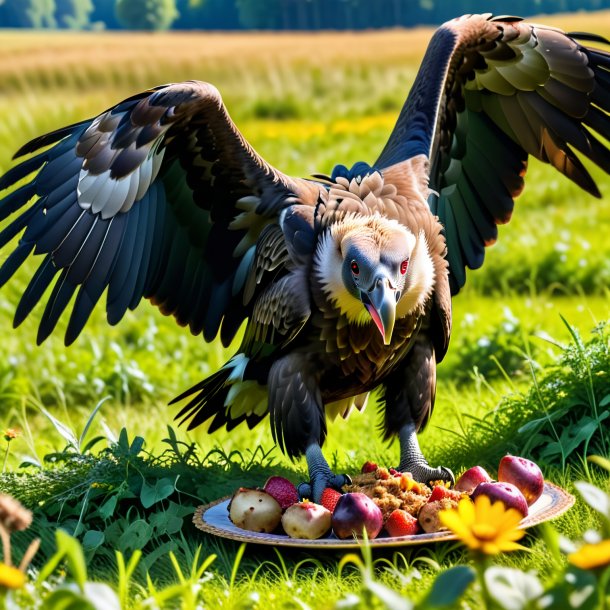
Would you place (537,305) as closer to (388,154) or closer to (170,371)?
(170,371)

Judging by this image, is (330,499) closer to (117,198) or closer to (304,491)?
(304,491)

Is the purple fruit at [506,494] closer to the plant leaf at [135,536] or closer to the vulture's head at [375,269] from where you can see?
the vulture's head at [375,269]

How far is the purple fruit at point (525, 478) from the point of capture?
12.2 ft

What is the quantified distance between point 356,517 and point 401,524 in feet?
0.53

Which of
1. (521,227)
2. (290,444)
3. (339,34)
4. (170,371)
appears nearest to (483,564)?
(290,444)

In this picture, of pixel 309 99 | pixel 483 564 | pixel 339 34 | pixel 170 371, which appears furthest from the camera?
pixel 339 34

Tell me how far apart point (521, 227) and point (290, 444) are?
7301 millimetres

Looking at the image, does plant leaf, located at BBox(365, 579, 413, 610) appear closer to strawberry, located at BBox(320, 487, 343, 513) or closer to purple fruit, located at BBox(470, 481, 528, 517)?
purple fruit, located at BBox(470, 481, 528, 517)

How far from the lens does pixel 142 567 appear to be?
3.67 m

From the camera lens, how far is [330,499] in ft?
12.8

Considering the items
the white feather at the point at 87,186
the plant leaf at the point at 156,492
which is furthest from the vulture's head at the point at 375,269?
the plant leaf at the point at 156,492

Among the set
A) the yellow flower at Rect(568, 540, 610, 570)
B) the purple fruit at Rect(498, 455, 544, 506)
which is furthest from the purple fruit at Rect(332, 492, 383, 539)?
the yellow flower at Rect(568, 540, 610, 570)

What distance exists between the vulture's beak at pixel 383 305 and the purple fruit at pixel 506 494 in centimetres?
60

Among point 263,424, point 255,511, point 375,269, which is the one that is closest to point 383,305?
point 375,269
